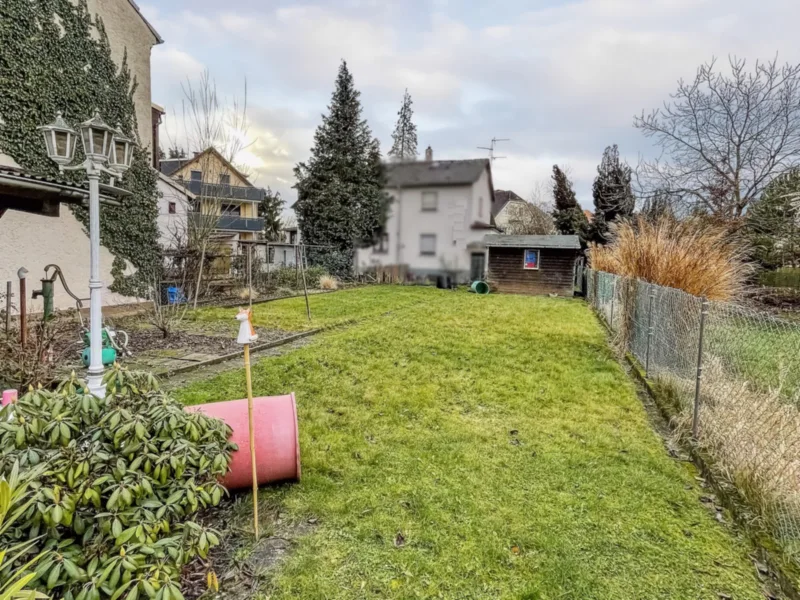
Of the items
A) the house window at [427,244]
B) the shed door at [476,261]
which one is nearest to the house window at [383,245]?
the house window at [427,244]

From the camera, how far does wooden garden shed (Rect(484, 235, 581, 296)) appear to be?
16.9 meters

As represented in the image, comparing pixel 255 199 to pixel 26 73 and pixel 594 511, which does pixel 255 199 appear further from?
pixel 594 511

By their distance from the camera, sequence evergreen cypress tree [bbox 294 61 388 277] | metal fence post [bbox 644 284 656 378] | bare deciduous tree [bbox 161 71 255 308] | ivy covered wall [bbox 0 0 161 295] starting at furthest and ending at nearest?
1. evergreen cypress tree [bbox 294 61 388 277]
2. bare deciduous tree [bbox 161 71 255 308]
3. ivy covered wall [bbox 0 0 161 295]
4. metal fence post [bbox 644 284 656 378]

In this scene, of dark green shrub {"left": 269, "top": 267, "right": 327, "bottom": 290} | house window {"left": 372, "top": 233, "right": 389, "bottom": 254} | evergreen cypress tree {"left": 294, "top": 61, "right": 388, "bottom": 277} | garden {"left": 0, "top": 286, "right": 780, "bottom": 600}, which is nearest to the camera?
garden {"left": 0, "top": 286, "right": 780, "bottom": 600}

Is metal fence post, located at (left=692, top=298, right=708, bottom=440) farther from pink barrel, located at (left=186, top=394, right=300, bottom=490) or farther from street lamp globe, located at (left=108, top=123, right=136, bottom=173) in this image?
street lamp globe, located at (left=108, top=123, right=136, bottom=173)

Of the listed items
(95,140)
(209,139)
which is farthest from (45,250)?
(95,140)

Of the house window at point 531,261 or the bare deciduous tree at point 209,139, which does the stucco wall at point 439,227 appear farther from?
the house window at point 531,261

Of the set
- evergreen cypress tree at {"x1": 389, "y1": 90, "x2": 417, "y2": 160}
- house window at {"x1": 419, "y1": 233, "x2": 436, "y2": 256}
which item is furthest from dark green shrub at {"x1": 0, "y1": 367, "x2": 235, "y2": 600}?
evergreen cypress tree at {"x1": 389, "y1": 90, "x2": 417, "y2": 160}

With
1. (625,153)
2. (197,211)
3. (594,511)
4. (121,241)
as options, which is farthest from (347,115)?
(594,511)

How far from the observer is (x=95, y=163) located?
3.11m

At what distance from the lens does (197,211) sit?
12.3 m

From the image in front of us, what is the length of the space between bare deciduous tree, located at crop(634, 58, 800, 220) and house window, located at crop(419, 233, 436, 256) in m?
13.7

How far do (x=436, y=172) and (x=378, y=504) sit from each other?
197cm

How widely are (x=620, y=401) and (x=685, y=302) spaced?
3.97 feet
